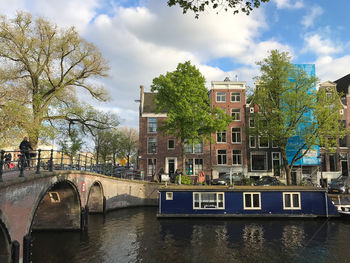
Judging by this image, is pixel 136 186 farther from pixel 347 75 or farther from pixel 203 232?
pixel 347 75

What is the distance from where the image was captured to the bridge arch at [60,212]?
19.4 meters

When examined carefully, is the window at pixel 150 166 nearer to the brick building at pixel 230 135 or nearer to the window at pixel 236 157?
the brick building at pixel 230 135

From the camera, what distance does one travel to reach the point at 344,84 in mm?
43406

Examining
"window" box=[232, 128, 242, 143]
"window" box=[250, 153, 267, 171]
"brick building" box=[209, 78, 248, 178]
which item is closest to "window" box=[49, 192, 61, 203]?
"brick building" box=[209, 78, 248, 178]

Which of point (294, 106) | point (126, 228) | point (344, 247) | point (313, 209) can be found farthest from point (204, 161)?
point (344, 247)

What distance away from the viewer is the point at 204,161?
129 ft

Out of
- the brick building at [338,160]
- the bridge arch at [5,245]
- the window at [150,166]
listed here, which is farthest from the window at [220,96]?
the bridge arch at [5,245]

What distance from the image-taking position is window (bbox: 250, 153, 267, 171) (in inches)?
1531

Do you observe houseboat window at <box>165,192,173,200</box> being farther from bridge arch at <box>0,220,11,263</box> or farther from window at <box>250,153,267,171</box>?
window at <box>250,153,267,171</box>

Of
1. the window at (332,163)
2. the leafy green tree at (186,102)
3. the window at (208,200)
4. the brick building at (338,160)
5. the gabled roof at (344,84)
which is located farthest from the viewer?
the gabled roof at (344,84)

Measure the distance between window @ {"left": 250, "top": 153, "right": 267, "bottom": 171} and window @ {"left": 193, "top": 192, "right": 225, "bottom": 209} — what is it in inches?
678

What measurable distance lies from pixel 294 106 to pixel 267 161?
418 inches

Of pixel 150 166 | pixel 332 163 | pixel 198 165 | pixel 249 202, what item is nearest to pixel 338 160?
pixel 332 163

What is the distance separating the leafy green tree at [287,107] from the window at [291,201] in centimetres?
656
